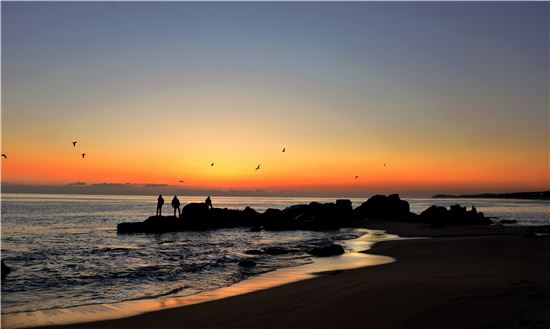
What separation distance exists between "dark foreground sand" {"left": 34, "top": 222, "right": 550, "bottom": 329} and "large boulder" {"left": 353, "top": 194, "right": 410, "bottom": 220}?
122 feet

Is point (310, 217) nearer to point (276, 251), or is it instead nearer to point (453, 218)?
point (453, 218)

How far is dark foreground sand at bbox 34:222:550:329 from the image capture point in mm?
8508

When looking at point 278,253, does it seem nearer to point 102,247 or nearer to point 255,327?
point 102,247

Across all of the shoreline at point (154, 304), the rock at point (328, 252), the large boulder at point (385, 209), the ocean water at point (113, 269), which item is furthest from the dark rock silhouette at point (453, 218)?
the shoreline at point (154, 304)

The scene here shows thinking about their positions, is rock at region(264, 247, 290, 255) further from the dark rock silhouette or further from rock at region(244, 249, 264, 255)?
the dark rock silhouette

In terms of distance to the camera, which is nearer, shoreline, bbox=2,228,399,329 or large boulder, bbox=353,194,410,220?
shoreline, bbox=2,228,399,329

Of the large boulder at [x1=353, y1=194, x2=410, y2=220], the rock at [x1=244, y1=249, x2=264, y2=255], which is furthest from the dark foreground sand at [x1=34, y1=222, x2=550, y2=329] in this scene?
the large boulder at [x1=353, y1=194, x2=410, y2=220]

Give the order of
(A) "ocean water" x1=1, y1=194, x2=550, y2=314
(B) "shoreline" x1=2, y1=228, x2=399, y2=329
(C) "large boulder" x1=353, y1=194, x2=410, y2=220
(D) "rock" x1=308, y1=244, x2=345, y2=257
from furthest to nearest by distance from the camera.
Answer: (C) "large boulder" x1=353, y1=194, x2=410, y2=220, (D) "rock" x1=308, y1=244, x2=345, y2=257, (A) "ocean water" x1=1, y1=194, x2=550, y2=314, (B) "shoreline" x1=2, y1=228, x2=399, y2=329

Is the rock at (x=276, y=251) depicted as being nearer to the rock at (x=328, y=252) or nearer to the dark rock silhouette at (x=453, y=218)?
the rock at (x=328, y=252)

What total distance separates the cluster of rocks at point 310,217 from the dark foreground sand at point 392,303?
97.5ft

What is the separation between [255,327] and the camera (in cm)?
875

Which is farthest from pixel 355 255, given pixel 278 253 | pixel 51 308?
pixel 51 308

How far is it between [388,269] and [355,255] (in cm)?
599

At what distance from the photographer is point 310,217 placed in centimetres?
4969
